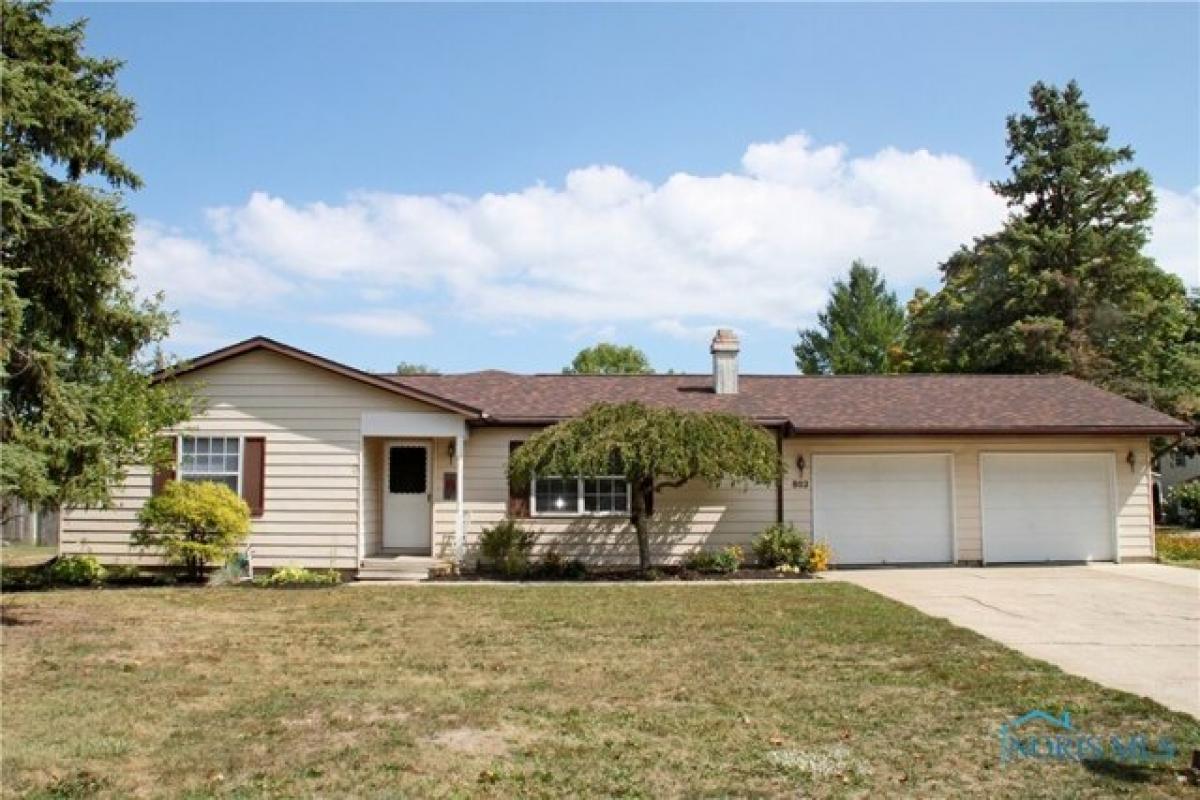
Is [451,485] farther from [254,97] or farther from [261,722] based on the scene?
[261,722]

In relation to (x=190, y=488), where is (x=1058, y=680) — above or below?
below

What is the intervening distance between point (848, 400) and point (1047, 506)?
13.0 ft

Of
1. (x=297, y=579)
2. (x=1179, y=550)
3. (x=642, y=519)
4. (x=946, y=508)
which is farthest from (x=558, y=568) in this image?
(x=1179, y=550)

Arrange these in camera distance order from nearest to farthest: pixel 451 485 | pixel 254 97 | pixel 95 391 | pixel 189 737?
pixel 189 737
pixel 95 391
pixel 254 97
pixel 451 485

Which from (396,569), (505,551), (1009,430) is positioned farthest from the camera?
(1009,430)

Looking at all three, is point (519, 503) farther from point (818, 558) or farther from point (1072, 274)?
point (1072, 274)

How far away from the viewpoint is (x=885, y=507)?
51.2 feet

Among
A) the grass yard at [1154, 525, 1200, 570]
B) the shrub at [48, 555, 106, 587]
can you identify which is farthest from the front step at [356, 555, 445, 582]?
the grass yard at [1154, 525, 1200, 570]

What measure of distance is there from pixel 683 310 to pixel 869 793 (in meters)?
31.5

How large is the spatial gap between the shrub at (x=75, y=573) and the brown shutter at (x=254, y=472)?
2.37 m

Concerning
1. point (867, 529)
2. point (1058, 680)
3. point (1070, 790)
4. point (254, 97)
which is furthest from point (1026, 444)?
point (254, 97)

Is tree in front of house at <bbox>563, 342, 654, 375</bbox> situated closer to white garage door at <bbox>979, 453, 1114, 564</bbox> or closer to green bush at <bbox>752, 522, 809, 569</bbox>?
white garage door at <bbox>979, 453, 1114, 564</bbox>

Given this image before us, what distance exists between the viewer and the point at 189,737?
5.47m

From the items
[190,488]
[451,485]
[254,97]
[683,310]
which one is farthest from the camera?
[683,310]
